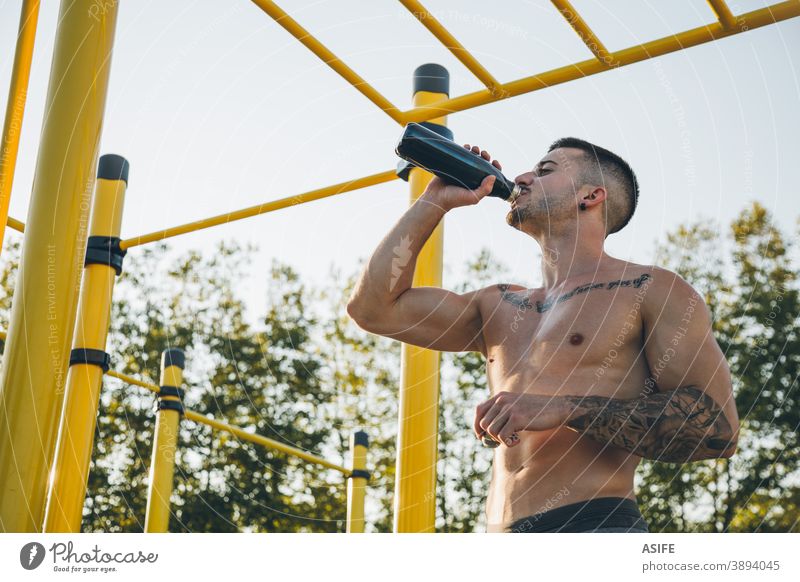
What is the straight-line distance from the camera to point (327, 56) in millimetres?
3820

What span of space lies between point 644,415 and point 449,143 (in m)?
0.94

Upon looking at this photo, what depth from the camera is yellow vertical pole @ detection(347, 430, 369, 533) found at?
7.52 metres

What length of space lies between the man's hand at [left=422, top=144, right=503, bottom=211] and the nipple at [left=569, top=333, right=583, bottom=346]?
0.47 m

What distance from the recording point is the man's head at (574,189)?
2934 millimetres

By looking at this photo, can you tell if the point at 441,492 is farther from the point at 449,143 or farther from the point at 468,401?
the point at 449,143

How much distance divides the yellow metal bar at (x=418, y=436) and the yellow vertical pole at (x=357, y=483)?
369 cm

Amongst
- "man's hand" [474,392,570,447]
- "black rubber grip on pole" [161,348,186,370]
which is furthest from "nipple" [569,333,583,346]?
"black rubber grip on pole" [161,348,186,370]

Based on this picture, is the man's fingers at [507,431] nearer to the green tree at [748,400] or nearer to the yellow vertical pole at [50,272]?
the yellow vertical pole at [50,272]

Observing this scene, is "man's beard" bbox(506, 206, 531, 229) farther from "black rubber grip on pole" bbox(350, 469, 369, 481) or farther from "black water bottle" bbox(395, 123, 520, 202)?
"black rubber grip on pole" bbox(350, 469, 369, 481)

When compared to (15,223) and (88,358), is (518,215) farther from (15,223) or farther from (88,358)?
(15,223)

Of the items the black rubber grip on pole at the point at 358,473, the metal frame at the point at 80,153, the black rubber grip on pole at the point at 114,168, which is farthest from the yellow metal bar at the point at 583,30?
the black rubber grip on pole at the point at 358,473

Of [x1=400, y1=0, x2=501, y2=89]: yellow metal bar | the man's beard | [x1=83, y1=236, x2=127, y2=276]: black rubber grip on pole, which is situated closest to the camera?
the man's beard

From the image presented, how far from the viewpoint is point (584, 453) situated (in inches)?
94.0

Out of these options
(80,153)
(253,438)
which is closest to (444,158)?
Result: (80,153)
